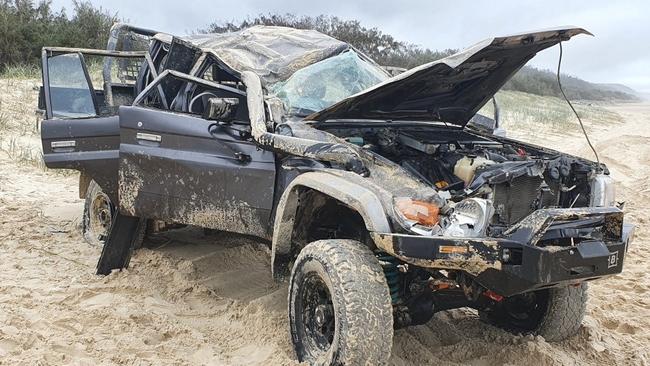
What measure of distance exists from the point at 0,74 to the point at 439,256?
1525 centimetres

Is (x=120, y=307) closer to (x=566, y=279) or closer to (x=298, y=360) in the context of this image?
(x=298, y=360)

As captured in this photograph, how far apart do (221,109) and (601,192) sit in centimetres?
226

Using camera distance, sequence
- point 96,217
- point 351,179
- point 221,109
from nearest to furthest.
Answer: point 351,179
point 221,109
point 96,217

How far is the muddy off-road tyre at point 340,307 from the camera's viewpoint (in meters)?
3.04

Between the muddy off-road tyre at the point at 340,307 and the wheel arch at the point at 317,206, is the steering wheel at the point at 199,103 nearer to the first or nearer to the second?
the wheel arch at the point at 317,206

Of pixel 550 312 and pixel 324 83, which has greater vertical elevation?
pixel 324 83

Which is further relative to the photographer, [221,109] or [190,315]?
[190,315]

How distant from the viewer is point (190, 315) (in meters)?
4.36

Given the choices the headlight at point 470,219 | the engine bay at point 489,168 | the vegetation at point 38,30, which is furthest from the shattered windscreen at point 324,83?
the vegetation at point 38,30

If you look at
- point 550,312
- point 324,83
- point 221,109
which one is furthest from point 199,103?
point 550,312

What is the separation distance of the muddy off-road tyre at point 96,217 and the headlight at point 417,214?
10.9ft

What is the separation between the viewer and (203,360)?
369cm

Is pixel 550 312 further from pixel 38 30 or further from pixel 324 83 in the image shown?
pixel 38 30

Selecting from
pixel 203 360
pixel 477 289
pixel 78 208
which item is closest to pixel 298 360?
pixel 203 360
